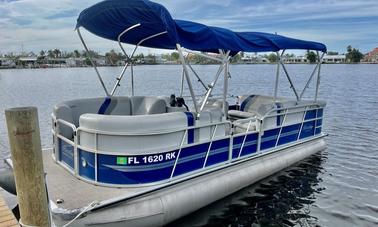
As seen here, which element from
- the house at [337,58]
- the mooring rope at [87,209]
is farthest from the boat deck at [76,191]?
the house at [337,58]

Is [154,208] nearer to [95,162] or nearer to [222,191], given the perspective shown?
[95,162]

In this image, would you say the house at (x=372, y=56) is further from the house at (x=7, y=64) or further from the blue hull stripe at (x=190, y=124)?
the blue hull stripe at (x=190, y=124)

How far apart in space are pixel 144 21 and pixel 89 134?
87.6 inches

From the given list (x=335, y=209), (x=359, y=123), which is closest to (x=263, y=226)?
(x=335, y=209)

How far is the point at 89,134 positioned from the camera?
4719 mm

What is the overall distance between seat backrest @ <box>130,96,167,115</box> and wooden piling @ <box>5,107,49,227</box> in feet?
11.9

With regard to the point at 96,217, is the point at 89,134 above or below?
above

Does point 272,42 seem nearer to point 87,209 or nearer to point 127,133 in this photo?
point 127,133

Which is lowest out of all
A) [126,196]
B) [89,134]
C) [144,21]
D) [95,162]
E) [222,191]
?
[222,191]

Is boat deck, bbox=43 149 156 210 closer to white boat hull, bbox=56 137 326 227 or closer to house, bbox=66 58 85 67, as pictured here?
white boat hull, bbox=56 137 326 227

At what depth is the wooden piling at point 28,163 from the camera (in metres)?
2.86

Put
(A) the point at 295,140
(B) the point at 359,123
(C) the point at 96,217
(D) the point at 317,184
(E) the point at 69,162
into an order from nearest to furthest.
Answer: (C) the point at 96,217
(E) the point at 69,162
(D) the point at 317,184
(A) the point at 295,140
(B) the point at 359,123

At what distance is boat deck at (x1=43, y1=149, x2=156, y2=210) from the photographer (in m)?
4.34

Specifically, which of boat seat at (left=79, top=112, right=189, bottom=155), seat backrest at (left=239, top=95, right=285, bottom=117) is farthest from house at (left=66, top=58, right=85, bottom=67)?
boat seat at (left=79, top=112, right=189, bottom=155)
